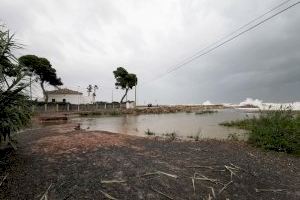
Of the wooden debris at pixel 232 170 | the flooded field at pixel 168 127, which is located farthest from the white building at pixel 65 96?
the wooden debris at pixel 232 170

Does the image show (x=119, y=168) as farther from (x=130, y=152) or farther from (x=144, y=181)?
(x=130, y=152)

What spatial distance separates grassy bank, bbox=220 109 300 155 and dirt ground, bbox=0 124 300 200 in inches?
68.5

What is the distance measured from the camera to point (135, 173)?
637 cm

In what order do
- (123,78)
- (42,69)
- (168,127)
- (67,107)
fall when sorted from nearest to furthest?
1. (168,127)
2. (67,107)
3. (42,69)
4. (123,78)

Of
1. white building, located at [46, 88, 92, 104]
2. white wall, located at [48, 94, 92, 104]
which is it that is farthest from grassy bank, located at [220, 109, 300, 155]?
white wall, located at [48, 94, 92, 104]

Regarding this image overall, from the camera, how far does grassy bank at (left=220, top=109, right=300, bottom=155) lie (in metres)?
10.5

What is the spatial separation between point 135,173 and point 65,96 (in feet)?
209

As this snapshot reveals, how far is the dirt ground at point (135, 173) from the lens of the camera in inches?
221

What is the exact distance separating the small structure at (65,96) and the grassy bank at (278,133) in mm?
59427

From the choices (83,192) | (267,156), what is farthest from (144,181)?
(267,156)

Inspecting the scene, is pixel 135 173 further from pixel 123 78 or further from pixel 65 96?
pixel 65 96

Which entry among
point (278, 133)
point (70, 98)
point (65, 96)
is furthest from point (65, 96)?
point (278, 133)

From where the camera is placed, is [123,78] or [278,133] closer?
[278,133]

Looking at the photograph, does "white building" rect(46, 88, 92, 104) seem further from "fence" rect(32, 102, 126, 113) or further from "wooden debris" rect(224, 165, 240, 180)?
"wooden debris" rect(224, 165, 240, 180)
